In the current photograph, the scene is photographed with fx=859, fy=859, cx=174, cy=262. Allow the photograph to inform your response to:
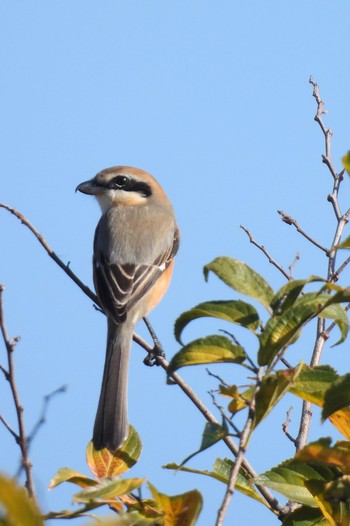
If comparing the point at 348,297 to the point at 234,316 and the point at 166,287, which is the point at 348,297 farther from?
the point at 166,287

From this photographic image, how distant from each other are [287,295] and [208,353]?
0.73 feet

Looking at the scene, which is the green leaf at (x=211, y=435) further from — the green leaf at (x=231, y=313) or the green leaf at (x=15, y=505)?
the green leaf at (x=15, y=505)

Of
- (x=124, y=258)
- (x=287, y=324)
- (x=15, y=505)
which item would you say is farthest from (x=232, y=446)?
(x=124, y=258)

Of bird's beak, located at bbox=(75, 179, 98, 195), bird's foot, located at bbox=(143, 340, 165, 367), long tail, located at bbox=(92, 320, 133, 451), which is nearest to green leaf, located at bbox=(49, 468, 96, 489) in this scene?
long tail, located at bbox=(92, 320, 133, 451)

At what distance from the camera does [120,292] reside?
14.7 feet

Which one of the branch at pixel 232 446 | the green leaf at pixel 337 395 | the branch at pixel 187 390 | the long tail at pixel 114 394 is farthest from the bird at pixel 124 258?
the green leaf at pixel 337 395

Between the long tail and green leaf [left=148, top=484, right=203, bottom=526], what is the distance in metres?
0.70

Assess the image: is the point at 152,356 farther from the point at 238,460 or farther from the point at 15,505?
the point at 15,505

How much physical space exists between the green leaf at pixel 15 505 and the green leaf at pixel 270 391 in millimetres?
809

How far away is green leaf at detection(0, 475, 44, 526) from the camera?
41.3 inches

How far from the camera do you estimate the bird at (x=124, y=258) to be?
151 inches

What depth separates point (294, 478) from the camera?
2207 mm

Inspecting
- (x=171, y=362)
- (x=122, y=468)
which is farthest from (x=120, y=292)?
(x=171, y=362)

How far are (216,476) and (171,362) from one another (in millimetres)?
432
